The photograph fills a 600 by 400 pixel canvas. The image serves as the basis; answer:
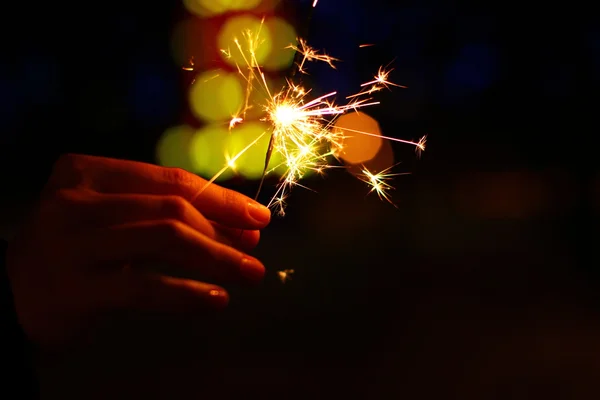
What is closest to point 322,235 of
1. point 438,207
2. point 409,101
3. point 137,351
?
point 438,207

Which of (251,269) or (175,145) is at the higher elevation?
(175,145)

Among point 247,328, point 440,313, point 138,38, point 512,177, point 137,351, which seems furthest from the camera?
Answer: point 512,177

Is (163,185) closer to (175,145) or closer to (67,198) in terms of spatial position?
(67,198)

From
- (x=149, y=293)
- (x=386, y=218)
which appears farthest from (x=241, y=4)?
(x=386, y=218)

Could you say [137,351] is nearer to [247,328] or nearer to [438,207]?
[247,328]

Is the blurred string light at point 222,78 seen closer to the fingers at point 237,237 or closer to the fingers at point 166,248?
the fingers at point 237,237

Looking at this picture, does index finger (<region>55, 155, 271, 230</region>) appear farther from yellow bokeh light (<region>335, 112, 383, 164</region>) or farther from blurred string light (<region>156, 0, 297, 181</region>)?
yellow bokeh light (<region>335, 112, 383, 164</region>)
